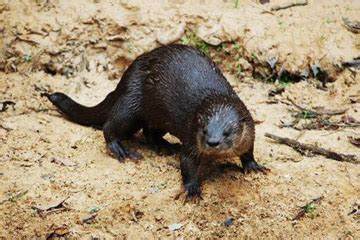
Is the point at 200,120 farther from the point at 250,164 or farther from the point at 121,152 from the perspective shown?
the point at 121,152

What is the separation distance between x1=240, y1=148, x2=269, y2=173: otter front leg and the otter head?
183 mm

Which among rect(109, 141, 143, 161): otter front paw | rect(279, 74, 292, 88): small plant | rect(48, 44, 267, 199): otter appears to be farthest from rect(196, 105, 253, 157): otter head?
rect(279, 74, 292, 88): small plant

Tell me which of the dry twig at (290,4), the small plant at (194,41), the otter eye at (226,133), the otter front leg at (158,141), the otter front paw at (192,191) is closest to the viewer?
the otter eye at (226,133)

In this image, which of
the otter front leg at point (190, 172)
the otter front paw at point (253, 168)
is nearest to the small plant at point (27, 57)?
the otter front leg at point (190, 172)

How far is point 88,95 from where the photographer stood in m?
5.80

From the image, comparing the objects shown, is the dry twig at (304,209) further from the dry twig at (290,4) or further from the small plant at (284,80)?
the dry twig at (290,4)

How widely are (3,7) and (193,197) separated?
9.24 feet

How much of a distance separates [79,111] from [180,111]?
3.41 ft

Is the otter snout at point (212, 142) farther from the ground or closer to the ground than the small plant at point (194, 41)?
farther from the ground

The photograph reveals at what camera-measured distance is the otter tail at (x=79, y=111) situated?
17.1 ft

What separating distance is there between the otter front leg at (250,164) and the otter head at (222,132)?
0.18 m

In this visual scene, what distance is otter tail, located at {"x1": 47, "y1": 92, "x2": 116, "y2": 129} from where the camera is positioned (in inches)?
205

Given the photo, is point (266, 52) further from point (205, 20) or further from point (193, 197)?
point (193, 197)

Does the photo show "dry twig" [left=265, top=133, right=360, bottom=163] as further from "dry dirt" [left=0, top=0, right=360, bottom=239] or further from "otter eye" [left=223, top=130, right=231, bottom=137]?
"otter eye" [left=223, top=130, right=231, bottom=137]
